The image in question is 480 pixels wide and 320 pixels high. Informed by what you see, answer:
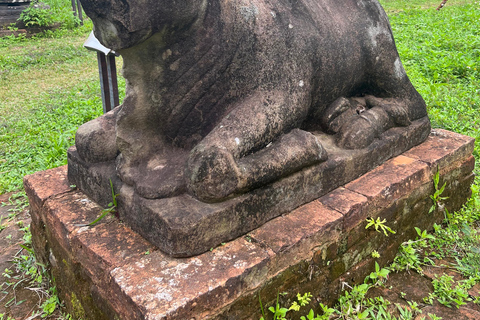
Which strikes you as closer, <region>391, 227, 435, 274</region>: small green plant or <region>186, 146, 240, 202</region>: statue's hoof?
<region>186, 146, 240, 202</region>: statue's hoof

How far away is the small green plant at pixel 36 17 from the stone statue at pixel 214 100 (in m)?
8.71

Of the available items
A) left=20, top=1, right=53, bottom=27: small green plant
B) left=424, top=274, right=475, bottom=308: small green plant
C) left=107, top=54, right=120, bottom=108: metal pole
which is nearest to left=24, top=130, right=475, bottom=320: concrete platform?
left=424, top=274, right=475, bottom=308: small green plant

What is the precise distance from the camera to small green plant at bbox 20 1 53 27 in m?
9.67

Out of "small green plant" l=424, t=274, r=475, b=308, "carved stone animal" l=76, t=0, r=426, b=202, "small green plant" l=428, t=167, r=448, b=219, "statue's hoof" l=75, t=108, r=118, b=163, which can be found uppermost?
"carved stone animal" l=76, t=0, r=426, b=202

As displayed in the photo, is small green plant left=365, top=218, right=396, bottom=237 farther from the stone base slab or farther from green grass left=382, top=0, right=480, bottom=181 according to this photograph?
green grass left=382, top=0, right=480, bottom=181

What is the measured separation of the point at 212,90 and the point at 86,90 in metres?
4.57

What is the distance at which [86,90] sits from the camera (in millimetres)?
6055

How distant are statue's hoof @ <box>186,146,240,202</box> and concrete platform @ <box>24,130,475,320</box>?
258 mm

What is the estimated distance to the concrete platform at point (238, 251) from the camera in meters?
1.72

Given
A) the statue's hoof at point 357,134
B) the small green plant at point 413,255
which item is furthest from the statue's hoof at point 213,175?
the small green plant at point 413,255

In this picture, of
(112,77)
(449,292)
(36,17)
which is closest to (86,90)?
(112,77)

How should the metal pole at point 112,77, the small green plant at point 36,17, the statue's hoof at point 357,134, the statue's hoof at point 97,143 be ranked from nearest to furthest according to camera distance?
the statue's hoof at point 97,143 < the statue's hoof at point 357,134 < the metal pole at point 112,77 < the small green plant at point 36,17

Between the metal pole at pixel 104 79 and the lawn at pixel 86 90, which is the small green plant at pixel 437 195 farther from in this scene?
the metal pole at pixel 104 79

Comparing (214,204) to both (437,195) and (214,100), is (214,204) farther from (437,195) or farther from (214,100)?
(437,195)
